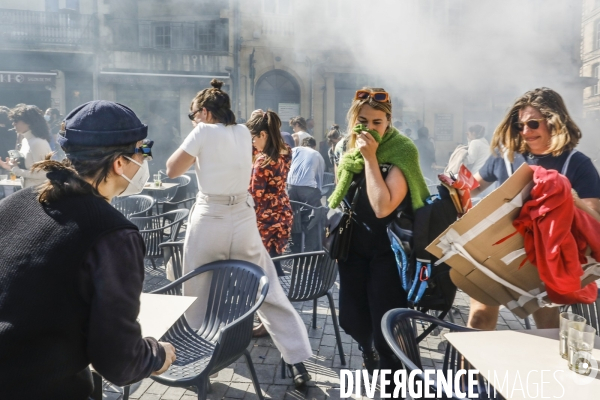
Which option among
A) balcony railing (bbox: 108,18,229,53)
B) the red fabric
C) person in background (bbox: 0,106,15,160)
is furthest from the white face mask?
balcony railing (bbox: 108,18,229,53)

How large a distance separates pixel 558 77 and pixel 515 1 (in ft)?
11.5

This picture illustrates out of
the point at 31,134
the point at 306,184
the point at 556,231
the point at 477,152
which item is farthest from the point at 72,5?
the point at 556,231

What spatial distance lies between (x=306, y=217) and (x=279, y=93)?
12838mm

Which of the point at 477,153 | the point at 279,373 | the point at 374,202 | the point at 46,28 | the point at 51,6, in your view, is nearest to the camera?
the point at 374,202

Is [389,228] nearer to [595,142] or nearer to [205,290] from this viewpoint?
[205,290]

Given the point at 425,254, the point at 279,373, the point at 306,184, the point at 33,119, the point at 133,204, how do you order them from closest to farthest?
the point at 425,254, the point at 279,373, the point at 33,119, the point at 133,204, the point at 306,184

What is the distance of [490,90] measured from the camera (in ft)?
57.5

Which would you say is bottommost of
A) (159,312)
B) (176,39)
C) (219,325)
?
(219,325)

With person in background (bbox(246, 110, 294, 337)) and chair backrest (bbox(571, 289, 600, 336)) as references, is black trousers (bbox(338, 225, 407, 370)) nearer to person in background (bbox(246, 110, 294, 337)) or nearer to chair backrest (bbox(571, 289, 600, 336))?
chair backrest (bbox(571, 289, 600, 336))

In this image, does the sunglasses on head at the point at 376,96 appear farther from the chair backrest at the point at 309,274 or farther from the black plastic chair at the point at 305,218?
the black plastic chair at the point at 305,218

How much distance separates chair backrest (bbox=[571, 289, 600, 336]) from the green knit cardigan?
2.91 feet

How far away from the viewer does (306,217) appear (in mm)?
5160

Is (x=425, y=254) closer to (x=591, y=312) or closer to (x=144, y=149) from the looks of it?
(x=591, y=312)

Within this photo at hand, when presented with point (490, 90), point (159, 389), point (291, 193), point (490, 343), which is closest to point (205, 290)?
point (159, 389)
